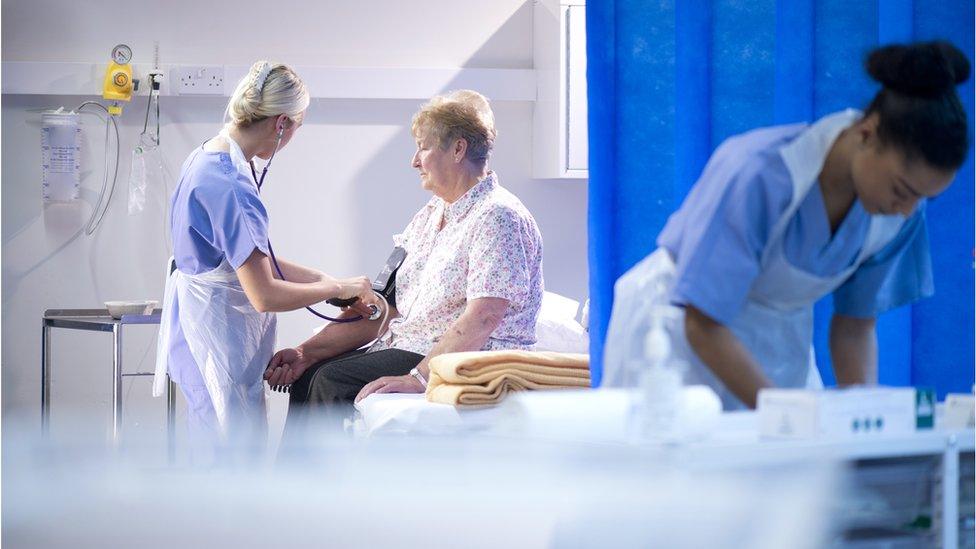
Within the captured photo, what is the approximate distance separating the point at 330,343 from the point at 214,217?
54cm

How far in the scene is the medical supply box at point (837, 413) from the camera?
1.04 metres

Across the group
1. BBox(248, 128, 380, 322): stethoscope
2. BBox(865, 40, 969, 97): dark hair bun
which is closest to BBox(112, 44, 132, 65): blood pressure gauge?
BBox(248, 128, 380, 322): stethoscope

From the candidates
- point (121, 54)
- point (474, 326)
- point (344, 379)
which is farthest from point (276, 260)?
point (121, 54)

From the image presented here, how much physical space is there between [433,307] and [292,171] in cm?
124

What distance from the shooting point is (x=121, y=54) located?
3264 mm

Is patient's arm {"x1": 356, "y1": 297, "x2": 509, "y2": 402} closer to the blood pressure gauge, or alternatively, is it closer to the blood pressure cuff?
the blood pressure cuff

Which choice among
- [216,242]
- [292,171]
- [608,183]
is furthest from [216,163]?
[292,171]

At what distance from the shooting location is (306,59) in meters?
3.42

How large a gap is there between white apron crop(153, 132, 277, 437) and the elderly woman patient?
128mm

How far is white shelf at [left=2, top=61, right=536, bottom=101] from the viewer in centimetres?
326

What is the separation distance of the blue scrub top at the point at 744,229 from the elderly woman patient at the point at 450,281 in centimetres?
97

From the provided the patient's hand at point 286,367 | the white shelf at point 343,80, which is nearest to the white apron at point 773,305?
the patient's hand at point 286,367

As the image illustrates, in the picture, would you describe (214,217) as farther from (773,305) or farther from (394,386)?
(773,305)

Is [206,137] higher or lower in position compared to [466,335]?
higher
